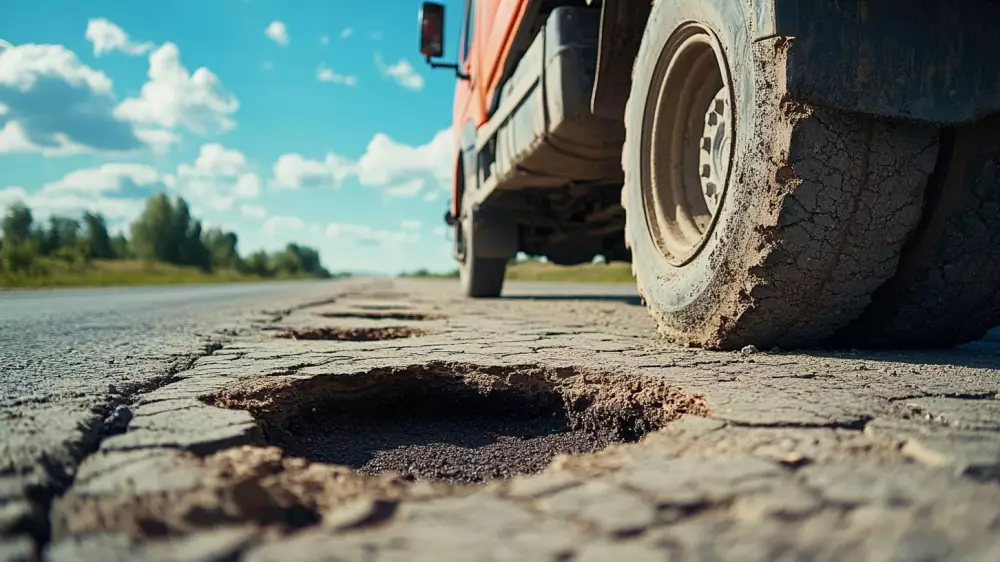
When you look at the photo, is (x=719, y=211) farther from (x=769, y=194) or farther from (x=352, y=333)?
(x=352, y=333)

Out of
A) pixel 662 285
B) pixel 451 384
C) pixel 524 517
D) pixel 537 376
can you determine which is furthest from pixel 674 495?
pixel 662 285

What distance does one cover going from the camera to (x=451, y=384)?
69.0 inches

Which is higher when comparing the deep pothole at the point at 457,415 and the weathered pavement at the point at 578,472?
the weathered pavement at the point at 578,472

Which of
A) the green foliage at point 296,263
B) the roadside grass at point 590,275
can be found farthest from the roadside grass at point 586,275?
the green foliage at point 296,263

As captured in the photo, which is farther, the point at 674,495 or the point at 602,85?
the point at 602,85

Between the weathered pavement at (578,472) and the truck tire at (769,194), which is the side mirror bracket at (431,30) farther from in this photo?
the weathered pavement at (578,472)

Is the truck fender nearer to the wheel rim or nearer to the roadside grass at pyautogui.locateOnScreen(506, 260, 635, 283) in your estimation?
the wheel rim

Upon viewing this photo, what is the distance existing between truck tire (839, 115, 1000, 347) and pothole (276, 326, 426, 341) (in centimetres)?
175

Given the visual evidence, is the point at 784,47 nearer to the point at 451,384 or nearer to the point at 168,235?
the point at 451,384

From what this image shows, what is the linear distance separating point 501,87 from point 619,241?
2.15 metres

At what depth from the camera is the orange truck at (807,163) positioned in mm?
1428

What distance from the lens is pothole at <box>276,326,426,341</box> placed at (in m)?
2.74

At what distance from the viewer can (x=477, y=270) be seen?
5949mm

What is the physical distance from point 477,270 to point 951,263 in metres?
4.52
